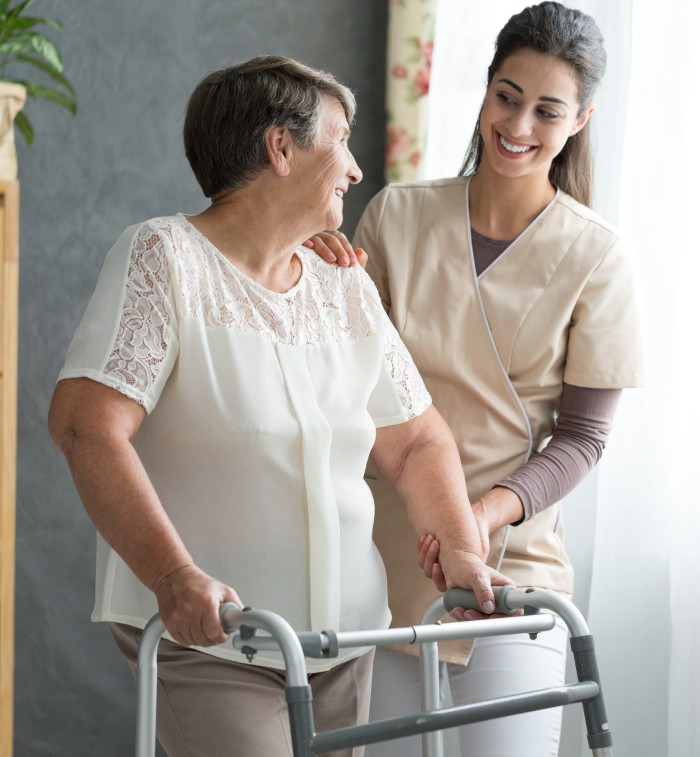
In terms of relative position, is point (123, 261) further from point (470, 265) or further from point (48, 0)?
point (48, 0)

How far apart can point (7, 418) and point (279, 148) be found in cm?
64

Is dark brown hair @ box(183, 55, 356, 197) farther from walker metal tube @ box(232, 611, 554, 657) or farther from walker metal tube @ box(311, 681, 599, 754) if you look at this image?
walker metal tube @ box(311, 681, 599, 754)

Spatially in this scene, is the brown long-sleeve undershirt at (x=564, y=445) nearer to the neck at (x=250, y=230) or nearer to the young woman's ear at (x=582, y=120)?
the young woman's ear at (x=582, y=120)

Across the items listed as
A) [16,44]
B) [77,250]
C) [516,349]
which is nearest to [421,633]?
[516,349]

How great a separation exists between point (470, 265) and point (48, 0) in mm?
1253

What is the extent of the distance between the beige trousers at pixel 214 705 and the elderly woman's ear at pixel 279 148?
2.35 feet

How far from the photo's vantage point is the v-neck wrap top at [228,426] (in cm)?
147

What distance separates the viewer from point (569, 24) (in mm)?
1941

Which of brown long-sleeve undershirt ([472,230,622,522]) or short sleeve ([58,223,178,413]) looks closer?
short sleeve ([58,223,178,413])

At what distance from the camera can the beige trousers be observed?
147 cm

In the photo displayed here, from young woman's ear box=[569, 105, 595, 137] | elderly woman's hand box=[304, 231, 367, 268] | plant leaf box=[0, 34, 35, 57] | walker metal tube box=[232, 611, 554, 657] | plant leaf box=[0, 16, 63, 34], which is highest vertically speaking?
plant leaf box=[0, 16, 63, 34]

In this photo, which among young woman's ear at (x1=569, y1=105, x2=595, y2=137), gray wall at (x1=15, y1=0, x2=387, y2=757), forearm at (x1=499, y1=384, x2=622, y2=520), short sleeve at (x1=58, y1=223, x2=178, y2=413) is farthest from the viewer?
gray wall at (x1=15, y1=0, x2=387, y2=757)

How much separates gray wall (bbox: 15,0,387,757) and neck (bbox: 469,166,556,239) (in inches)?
37.5

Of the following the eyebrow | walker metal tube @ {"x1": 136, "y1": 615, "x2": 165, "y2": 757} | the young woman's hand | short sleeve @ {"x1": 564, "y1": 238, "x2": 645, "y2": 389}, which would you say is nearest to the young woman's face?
the eyebrow
